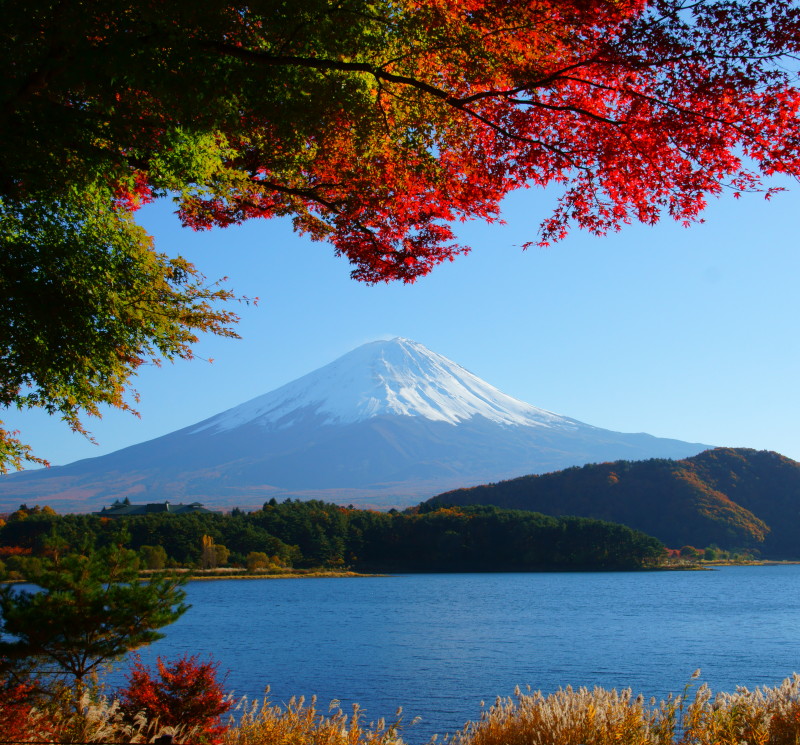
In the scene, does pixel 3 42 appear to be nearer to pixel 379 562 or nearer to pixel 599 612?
pixel 599 612

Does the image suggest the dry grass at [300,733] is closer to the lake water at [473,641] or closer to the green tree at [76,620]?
the green tree at [76,620]

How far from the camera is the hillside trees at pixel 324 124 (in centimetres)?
430

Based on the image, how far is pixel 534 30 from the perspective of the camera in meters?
4.42

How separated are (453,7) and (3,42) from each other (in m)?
2.69

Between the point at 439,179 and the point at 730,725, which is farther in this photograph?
the point at 439,179

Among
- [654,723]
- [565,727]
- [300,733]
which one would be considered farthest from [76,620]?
[654,723]

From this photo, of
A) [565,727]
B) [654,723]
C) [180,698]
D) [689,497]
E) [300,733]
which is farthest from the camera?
[689,497]

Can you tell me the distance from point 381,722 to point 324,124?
13.4 feet

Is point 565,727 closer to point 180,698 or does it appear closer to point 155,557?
point 180,698

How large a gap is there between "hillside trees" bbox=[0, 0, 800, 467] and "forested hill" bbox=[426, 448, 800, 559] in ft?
297

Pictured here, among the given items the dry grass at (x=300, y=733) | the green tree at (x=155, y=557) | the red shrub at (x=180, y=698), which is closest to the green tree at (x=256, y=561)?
the green tree at (x=155, y=557)

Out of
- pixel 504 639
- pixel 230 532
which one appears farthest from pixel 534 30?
pixel 230 532

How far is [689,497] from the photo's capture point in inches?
3639

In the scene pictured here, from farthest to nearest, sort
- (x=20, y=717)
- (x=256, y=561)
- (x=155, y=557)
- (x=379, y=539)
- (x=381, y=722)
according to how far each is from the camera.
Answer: (x=379, y=539) < (x=256, y=561) < (x=155, y=557) < (x=20, y=717) < (x=381, y=722)
